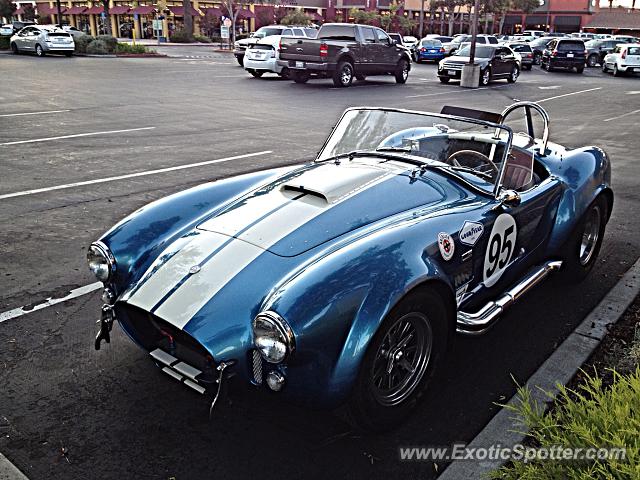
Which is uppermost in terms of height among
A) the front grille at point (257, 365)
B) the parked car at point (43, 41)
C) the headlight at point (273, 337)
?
the parked car at point (43, 41)

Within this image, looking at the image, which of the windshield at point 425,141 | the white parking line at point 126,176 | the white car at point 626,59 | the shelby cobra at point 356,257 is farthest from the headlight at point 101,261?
the white car at point 626,59

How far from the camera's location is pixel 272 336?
2.63 meters

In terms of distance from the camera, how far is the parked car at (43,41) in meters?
30.7

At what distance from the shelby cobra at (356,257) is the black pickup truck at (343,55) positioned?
15.9 m

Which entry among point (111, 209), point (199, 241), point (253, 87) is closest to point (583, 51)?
point (253, 87)

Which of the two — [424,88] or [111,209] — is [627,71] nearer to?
[424,88]

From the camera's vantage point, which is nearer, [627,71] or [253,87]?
[253,87]

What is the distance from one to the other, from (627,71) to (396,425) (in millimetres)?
32062

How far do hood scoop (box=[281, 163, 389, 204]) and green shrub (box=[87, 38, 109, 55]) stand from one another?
111ft

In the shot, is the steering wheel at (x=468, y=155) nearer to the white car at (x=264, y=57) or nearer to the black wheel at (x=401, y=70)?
the white car at (x=264, y=57)

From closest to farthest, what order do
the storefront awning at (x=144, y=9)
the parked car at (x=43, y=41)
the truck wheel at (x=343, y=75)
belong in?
1. the truck wheel at (x=343, y=75)
2. the parked car at (x=43, y=41)
3. the storefront awning at (x=144, y=9)

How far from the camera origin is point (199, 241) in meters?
3.46

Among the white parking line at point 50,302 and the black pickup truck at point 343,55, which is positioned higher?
the black pickup truck at point 343,55

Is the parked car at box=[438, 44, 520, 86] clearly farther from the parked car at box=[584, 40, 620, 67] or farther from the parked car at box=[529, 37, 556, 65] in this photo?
the parked car at box=[584, 40, 620, 67]
